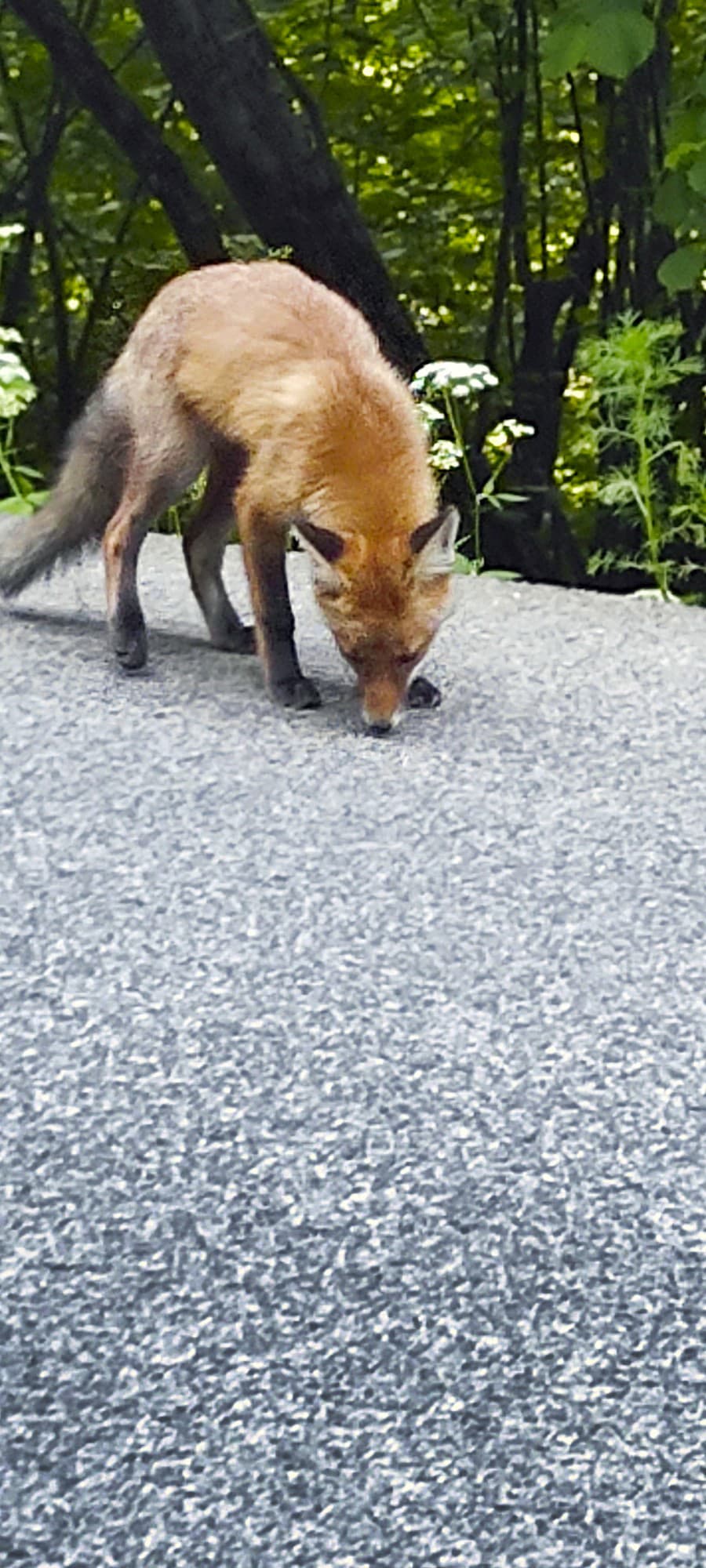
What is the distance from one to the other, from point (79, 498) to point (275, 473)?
0.74 m

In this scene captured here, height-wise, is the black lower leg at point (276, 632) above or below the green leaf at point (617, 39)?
below

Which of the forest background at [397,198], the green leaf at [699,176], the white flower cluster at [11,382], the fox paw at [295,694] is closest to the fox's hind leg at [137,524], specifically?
the fox paw at [295,694]

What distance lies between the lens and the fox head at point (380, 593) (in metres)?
3.26

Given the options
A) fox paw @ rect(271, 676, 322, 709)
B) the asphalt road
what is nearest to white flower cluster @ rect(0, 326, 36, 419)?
fox paw @ rect(271, 676, 322, 709)

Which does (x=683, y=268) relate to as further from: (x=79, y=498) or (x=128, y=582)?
(x=128, y=582)

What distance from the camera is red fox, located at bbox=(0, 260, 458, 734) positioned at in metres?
3.28

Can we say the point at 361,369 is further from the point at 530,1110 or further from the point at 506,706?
the point at 530,1110

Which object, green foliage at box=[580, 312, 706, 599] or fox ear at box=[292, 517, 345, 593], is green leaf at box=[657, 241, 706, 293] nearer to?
green foliage at box=[580, 312, 706, 599]

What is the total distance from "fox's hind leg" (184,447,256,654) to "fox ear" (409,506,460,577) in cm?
79

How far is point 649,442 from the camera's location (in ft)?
19.8

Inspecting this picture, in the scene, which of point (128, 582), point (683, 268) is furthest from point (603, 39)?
point (128, 582)

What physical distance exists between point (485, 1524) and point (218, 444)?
266 cm

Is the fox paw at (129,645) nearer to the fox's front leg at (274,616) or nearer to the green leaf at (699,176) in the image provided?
the fox's front leg at (274,616)

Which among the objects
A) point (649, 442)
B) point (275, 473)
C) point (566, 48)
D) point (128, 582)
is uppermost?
point (566, 48)
